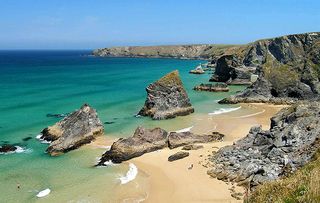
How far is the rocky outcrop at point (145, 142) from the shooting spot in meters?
33.8

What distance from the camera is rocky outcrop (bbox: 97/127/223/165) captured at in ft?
111

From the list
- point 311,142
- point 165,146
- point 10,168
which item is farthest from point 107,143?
point 311,142

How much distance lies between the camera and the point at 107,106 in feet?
200

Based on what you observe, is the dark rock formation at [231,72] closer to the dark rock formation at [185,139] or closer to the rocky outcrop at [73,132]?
the dark rock formation at [185,139]

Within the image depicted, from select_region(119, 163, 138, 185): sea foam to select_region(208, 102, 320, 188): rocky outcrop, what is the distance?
19.3ft

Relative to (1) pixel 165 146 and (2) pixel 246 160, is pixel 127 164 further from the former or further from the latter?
(2) pixel 246 160

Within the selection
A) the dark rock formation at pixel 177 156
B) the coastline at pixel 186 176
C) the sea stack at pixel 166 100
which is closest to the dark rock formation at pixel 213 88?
the sea stack at pixel 166 100

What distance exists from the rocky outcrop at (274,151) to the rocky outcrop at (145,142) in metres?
5.62

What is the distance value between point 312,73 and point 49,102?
4232 cm

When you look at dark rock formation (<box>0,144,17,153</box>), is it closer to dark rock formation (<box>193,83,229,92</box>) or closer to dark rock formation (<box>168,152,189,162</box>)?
dark rock formation (<box>168,152,189,162</box>)

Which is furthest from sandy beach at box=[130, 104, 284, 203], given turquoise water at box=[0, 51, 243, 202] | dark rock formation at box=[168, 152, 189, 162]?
turquoise water at box=[0, 51, 243, 202]

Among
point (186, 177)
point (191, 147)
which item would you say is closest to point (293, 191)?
point (186, 177)

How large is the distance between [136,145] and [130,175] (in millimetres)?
5249

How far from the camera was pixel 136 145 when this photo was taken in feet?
116
